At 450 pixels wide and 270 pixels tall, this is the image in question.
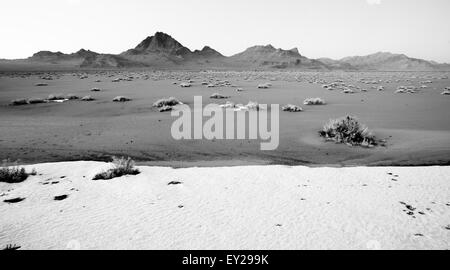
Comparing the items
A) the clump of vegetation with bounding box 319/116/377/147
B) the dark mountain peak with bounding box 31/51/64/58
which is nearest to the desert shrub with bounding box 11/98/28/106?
the clump of vegetation with bounding box 319/116/377/147

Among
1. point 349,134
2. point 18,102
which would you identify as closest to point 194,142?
point 349,134

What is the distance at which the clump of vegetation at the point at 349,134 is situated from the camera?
9.96 metres

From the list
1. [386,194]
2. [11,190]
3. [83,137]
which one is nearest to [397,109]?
[386,194]

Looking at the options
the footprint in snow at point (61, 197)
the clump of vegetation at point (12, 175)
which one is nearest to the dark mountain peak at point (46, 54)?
the clump of vegetation at point (12, 175)

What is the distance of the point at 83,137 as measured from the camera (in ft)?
35.6

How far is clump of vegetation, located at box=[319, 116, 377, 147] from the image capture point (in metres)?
9.96

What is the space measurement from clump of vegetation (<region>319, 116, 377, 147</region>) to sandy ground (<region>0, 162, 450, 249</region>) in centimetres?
270

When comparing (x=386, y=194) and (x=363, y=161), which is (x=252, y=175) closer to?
(x=386, y=194)

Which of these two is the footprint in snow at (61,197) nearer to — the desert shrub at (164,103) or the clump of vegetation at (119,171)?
the clump of vegetation at (119,171)

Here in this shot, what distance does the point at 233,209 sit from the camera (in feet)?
17.3

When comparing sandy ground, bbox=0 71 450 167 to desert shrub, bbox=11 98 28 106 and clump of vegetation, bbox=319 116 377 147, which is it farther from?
desert shrub, bbox=11 98 28 106

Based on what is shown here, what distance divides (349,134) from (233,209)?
21.6 ft

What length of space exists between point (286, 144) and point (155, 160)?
4.28m

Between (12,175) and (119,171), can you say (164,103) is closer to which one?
(119,171)
